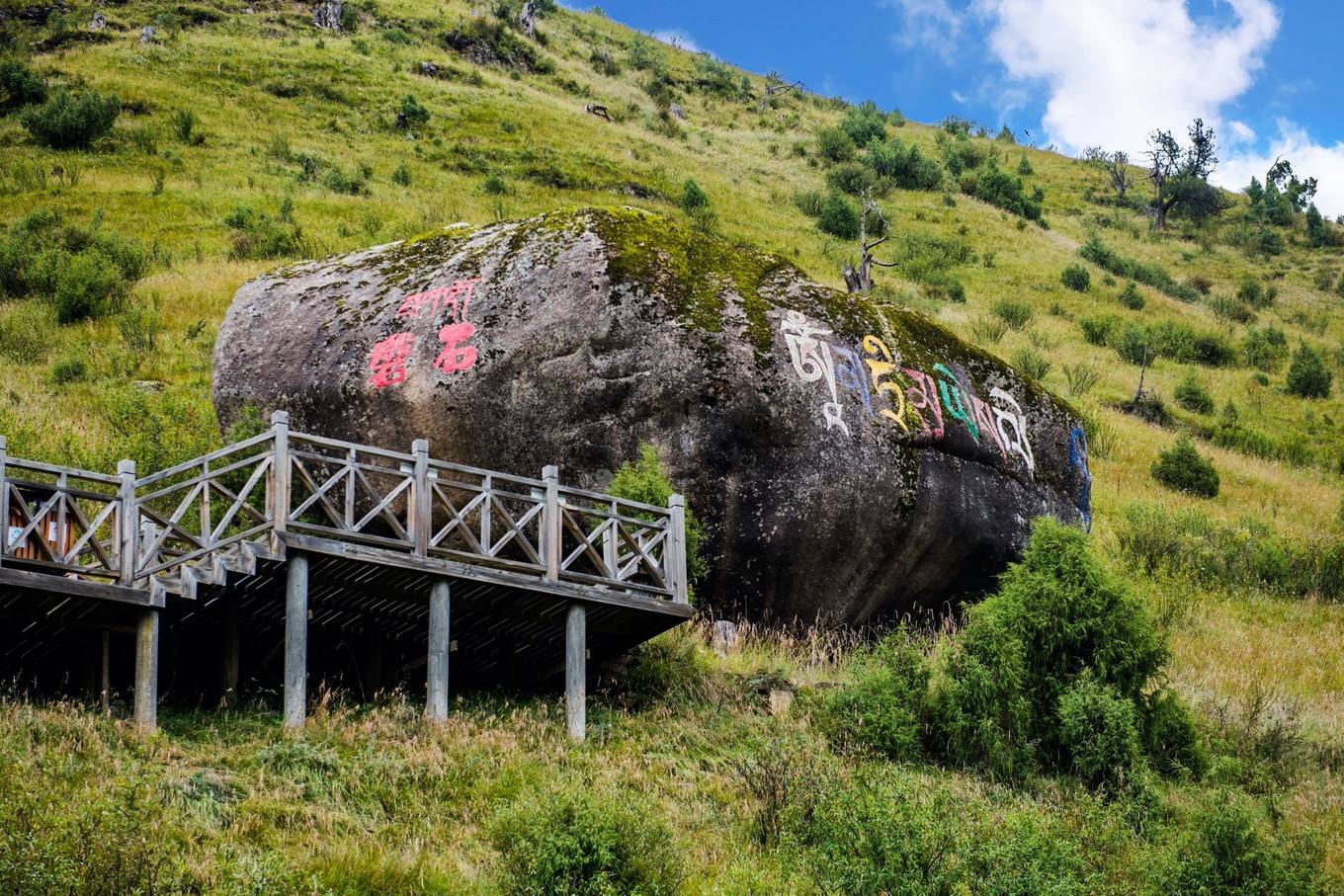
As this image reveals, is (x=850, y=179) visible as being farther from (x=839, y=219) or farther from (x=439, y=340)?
(x=439, y=340)

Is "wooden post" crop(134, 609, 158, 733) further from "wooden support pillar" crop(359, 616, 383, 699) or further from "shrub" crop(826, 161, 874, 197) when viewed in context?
"shrub" crop(826, 161, 874, 197)

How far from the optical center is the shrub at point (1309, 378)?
48625mm

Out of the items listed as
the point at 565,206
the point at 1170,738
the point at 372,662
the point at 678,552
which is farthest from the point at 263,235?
the point at 1170,738

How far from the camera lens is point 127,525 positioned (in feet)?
47.3

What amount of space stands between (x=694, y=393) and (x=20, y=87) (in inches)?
1681

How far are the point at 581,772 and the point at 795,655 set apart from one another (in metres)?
5.90

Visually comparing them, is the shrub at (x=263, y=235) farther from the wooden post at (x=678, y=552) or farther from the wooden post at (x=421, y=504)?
the wooden post at (x=421, y=504)

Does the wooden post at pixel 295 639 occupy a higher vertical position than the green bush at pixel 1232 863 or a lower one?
higher

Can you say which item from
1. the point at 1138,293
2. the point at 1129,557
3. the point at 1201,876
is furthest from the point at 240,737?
the point at 1138,293

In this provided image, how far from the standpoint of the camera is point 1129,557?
92.4ft

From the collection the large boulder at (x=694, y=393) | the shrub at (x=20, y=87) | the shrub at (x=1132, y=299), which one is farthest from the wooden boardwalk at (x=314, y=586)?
the shrub at (x=1132, y=299)

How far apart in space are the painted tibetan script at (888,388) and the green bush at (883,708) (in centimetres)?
360

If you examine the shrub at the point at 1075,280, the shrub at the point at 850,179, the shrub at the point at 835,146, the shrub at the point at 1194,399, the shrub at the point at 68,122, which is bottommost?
the shrub at the point at 1194,399

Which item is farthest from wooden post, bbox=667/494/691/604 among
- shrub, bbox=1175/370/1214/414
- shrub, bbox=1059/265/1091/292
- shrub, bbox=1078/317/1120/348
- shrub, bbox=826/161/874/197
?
shrub, bbox=826/161/874/197
